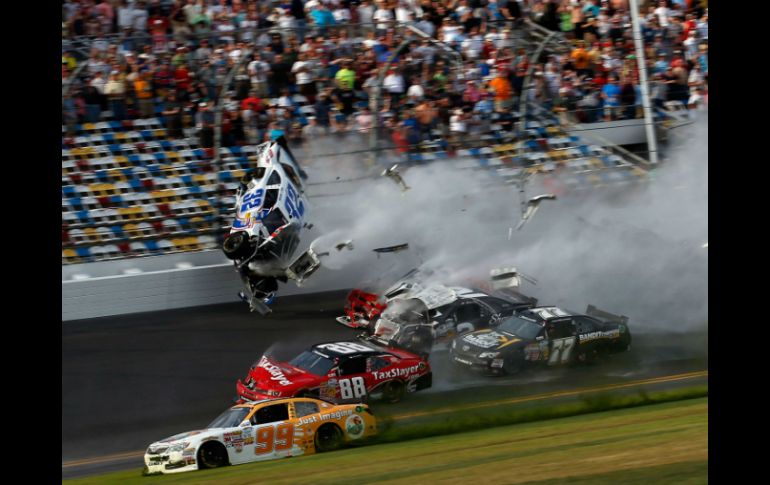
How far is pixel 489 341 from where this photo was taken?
40.6 feet

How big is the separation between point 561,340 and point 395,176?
456cm

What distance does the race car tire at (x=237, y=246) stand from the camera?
14039mm

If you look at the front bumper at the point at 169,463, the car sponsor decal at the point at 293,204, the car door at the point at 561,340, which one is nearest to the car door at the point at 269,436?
the front bumper at the point at 169,463

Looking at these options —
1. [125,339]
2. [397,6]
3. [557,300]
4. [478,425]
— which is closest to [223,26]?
[397,6]

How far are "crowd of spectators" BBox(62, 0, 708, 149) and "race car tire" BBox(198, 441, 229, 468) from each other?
654 centimetres

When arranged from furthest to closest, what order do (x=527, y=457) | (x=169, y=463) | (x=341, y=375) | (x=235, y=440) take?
(x=341, y=375) < (x=235, y=440) < (x=169, y=463) < (x=527, y=457)

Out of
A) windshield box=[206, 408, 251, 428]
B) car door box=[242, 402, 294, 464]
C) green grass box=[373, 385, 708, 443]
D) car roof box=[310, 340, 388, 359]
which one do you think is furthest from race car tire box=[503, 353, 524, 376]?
windshield box=[206, 408, 251, 428]

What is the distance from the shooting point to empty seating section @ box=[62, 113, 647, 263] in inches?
587

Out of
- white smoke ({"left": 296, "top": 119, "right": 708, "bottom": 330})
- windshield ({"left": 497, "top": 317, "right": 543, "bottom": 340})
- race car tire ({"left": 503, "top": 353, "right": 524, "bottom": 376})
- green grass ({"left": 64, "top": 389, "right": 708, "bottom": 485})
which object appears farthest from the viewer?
white smoke ({"left": 296, "top": 119, "right": 708, "bottom": 330})

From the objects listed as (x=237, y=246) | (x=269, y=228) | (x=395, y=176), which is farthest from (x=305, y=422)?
(x=395, y=176)

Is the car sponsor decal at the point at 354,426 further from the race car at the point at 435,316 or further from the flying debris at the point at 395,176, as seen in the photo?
the flying debris at the point at 395,176

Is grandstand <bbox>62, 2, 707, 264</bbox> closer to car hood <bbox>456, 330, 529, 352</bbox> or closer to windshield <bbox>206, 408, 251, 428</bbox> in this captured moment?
car hood <bbox>456, 330, 529, 352</bbox>

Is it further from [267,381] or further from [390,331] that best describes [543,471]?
[390,331]

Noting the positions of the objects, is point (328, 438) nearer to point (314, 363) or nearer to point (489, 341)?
point (314, 363)
